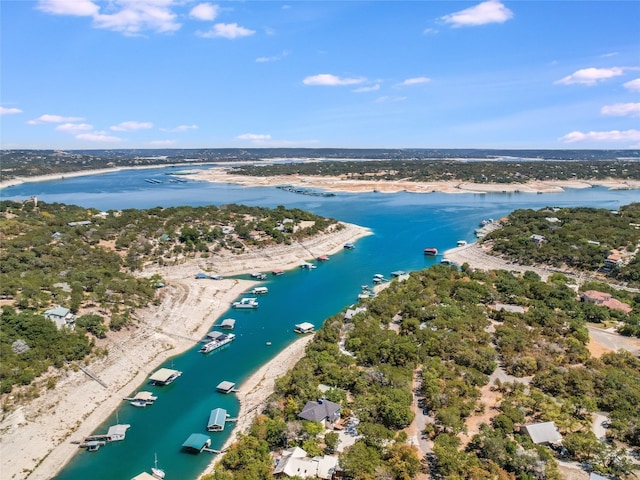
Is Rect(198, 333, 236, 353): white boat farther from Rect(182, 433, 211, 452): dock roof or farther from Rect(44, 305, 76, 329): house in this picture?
Rect(182, 433, 211, 452): dock roof

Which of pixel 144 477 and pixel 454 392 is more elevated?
pixel 454 392

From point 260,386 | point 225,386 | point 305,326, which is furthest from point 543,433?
point 305,326

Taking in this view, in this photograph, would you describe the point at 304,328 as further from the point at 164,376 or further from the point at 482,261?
the point at 482,261

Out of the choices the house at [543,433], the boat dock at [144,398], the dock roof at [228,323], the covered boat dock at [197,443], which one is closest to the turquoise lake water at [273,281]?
the covered boat dock at [197,443]

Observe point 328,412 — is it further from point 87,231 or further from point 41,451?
point 87,231

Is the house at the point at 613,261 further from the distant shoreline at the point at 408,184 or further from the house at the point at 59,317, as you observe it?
the distant shoreline at the point at 408,184
